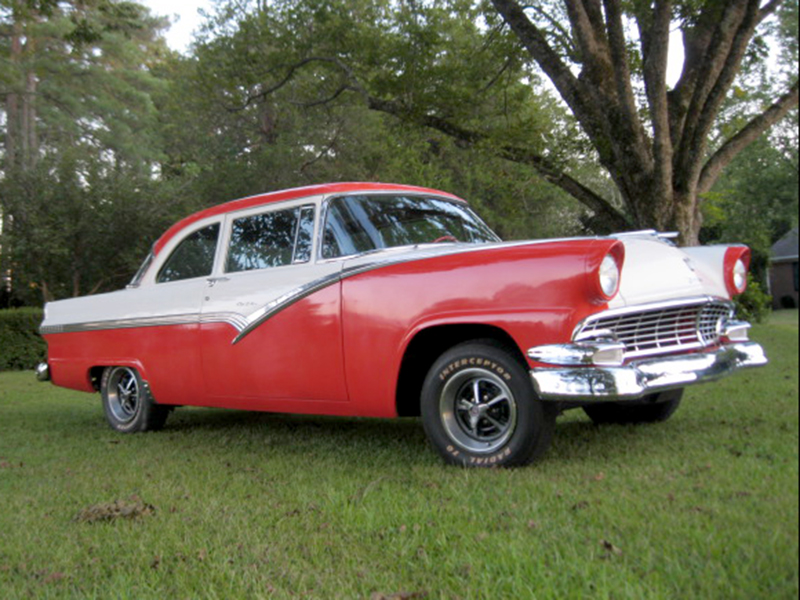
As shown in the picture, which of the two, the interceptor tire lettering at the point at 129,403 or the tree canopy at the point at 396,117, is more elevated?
the tree canopy at the point at 396,117

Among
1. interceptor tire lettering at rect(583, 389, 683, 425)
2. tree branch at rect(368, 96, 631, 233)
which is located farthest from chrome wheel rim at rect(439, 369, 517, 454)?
tree branch at rect(368, 96, 631, 233)

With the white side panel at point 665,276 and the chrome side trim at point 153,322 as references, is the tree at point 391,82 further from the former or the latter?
the white side panel at point 665,276

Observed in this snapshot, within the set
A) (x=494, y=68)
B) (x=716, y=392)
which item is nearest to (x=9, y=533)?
(x=716, y=392)

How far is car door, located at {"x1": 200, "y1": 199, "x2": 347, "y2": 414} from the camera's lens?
187 inches

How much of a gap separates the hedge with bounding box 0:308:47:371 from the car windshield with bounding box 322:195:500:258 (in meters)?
12.7

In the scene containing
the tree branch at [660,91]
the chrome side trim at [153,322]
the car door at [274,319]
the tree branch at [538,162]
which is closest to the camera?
the car door at [274,319]

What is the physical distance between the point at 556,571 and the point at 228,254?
13.0 feet

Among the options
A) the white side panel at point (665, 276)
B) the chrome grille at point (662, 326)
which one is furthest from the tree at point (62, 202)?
the chrome grille at point (662, 326)

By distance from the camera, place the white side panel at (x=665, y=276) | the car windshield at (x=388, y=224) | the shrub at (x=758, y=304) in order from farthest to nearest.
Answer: the car windshield at (x=388, y=224), the white side panel at (x=665, y=276), the shrub at (x=758, y=304)

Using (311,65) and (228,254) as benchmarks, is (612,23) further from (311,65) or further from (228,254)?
(311,65)

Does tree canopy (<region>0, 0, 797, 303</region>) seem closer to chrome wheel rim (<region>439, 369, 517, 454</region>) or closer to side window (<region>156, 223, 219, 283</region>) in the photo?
chrome wheel rim (<region>439, 369, 517, 454</region>)

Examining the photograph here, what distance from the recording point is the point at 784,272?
0.69m

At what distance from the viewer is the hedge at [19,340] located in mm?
15375

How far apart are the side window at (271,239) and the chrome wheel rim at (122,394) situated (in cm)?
180
